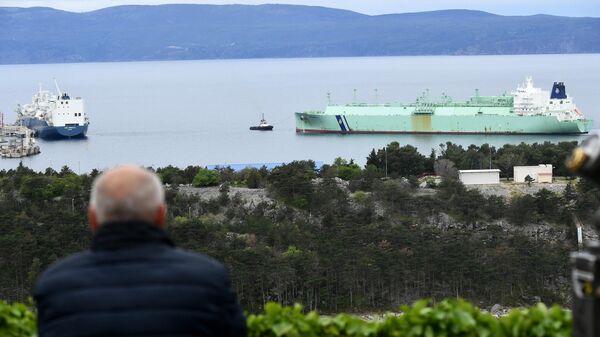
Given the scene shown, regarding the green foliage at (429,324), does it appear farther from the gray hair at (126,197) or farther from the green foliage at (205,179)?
the green foliage at (205,179)

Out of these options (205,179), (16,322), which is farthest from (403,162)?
(16,322)

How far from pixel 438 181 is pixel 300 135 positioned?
1006 inches

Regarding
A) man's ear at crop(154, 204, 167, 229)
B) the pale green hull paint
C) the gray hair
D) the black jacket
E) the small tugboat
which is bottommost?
the small tugboat

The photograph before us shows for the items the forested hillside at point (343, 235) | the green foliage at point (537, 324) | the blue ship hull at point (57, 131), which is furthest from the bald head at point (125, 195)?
the blue ship hull at point (57, 131)

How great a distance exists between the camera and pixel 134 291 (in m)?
2.37

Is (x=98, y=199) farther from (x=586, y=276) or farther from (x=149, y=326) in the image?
(x=586, y=276)

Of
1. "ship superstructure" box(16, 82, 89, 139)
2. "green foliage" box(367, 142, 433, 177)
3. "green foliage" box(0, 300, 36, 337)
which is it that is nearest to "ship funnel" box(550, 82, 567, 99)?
"green foliage" box(367, 142, 433, 177)

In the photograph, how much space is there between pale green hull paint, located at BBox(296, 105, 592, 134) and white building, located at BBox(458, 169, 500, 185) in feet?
69.7

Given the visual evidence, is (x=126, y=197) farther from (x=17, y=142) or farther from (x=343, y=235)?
(x=17, y=142)

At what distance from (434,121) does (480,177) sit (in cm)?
2303

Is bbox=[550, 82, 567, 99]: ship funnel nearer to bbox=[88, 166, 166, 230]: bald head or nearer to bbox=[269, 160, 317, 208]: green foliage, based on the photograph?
bbox=[269, 160, 317, 208]: green foliage

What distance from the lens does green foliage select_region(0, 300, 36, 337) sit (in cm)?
345

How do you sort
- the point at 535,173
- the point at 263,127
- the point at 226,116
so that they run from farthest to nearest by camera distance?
the point at 226,116
the point at 263,127
the point at 535,173

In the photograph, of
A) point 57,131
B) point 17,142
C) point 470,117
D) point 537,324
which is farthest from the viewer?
point 57,131
